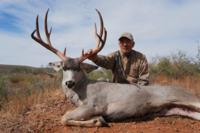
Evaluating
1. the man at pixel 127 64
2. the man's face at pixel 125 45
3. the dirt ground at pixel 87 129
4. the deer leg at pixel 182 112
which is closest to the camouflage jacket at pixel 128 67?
the man at pixel 127 64

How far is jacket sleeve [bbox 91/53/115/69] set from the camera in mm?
8359

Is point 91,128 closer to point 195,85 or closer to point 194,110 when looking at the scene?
point 194,110

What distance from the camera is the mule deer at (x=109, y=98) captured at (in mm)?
7094

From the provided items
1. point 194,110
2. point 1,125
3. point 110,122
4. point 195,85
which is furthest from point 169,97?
point 195,85

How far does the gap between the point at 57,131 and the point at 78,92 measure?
32.2 inches

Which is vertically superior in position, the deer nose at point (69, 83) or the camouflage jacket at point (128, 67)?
the camouflage jacket at point (128, 67)

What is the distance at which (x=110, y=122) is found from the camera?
23.8ft

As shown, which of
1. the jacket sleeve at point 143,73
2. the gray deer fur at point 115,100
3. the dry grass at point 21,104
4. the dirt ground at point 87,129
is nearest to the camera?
the dirt ground at point 87,129

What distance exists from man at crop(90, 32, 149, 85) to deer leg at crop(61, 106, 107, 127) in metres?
1.78

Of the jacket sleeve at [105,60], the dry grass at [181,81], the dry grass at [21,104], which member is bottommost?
the dry grass at [21,104]

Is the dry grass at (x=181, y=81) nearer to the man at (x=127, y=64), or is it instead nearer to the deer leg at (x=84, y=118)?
the man at (x=127, y=64)

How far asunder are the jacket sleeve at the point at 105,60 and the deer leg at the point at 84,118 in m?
1.42

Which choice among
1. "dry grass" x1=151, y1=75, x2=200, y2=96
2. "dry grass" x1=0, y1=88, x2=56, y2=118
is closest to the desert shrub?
"dry grass" x1=151, y1=75, x2=200, y2=96

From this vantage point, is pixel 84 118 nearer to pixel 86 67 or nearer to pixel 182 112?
pixel 86 67
